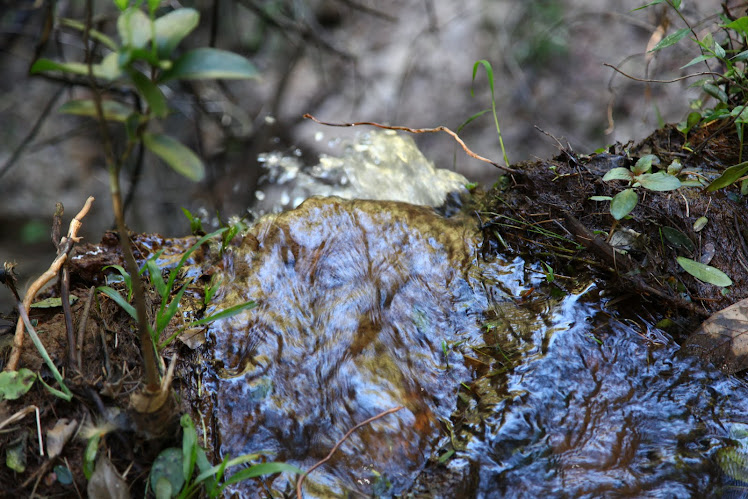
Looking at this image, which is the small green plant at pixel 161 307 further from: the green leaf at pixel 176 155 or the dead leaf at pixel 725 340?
the dead leaf at pixel 725 340

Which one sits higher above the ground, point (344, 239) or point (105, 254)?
point (344, 239)

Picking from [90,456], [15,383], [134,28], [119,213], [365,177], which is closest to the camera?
[134,28]

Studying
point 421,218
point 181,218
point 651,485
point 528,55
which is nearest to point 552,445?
point 651,485

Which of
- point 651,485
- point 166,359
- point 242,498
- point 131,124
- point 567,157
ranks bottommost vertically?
point 242,498

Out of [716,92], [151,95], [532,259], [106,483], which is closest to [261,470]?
[106,483]

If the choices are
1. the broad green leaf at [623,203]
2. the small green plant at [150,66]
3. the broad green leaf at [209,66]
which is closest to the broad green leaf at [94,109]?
the small green plant at [150,66]

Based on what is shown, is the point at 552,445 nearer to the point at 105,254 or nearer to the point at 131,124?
the point at 131,124

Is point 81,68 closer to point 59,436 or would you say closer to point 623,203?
point 59,436
